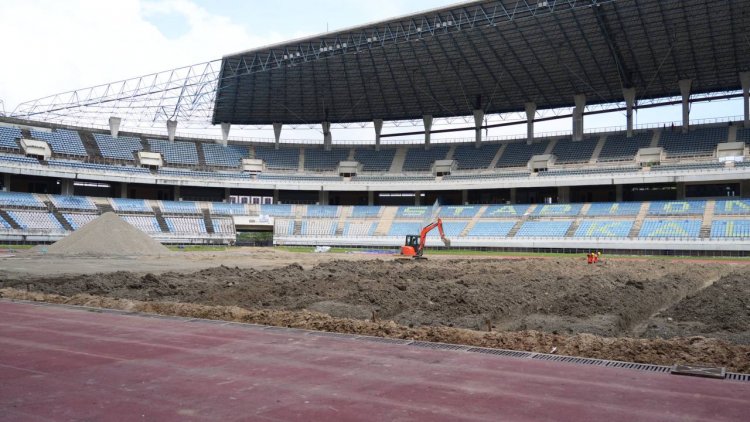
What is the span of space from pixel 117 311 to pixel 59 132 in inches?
2452

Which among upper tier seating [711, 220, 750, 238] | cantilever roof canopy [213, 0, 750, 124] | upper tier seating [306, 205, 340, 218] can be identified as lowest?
upper tier seating [711, 220, 750, 238]

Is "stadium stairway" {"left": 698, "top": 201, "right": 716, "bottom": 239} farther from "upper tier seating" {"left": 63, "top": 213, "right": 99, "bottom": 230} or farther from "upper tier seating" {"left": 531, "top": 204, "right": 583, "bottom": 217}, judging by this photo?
"upper tier seating" {"left": 63, "top": 213, "right": 99, "bottom": 230}

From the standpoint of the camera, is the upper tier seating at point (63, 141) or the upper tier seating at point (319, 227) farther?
the upper tier seating at point (63, 141)

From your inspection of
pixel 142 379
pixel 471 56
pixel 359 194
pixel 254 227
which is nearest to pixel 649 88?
pixel 471 56

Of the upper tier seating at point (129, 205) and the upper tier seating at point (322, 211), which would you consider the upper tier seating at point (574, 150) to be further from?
the upper tier seating at point (129, 205)

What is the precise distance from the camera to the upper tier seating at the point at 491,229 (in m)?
55.9

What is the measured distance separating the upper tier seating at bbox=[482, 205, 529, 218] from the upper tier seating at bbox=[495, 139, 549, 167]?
628cm

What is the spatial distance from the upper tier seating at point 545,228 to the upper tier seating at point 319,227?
2177 centimetres

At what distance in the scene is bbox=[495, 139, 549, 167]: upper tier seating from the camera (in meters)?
64.8

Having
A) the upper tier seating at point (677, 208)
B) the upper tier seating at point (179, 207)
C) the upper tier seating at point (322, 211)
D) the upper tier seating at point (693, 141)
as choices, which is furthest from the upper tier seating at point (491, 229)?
the upper tier seating at point (179, 207)

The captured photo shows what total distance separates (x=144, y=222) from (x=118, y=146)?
1401 centimetres

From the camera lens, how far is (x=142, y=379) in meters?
7.82

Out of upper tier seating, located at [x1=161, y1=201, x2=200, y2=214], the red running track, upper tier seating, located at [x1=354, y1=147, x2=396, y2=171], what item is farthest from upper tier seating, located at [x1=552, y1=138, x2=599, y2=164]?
the red running track

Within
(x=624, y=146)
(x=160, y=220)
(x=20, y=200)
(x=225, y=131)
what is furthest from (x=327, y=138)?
(x=624, y=146)
